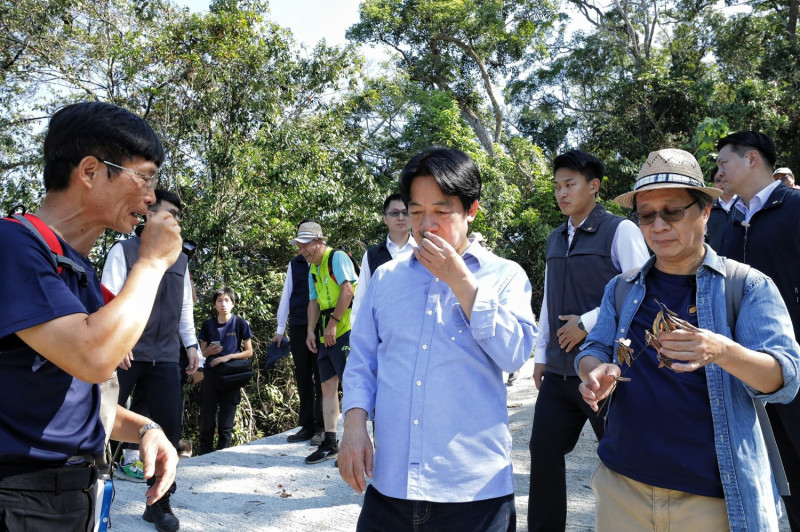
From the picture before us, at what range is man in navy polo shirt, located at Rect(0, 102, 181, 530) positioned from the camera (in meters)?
1.63

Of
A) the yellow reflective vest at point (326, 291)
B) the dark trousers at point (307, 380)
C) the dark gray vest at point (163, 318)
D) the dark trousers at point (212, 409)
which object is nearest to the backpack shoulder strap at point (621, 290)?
the dark gray vest at point (163, 318)

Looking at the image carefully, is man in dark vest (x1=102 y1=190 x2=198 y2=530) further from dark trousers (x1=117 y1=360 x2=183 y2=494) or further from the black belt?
the black belt

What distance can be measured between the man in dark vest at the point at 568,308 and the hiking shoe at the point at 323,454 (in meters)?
2.90

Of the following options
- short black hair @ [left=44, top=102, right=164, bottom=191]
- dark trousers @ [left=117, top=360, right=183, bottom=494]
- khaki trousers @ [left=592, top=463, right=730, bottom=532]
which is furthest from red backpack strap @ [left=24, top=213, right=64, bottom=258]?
dark trousers @ [left=117, top=360, right=183, bottom=494]

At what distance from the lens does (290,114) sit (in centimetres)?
1378

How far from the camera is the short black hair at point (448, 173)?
7.51ft

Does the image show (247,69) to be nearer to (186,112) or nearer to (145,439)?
(186,112)

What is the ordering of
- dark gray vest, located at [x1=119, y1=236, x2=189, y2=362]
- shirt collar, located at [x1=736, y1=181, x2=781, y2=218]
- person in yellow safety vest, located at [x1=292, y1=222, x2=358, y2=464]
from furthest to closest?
person in yellow safety vest, located at [x1=292, y1=222, x2=358, y2=464] → dark gray vest, located at [x1=119, y1=236, x2=189, y2=362] → shirt collar, located at [x1=736, y1=181, x2=781, y2=218]

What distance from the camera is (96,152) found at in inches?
74.1

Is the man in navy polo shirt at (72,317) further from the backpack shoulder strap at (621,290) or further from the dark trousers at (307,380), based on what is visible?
the dark trousers at (307,380)

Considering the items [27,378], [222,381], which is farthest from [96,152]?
[222,381]

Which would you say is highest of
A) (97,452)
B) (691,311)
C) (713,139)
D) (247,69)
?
(247,69)

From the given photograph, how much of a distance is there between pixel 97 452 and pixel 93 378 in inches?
15.1

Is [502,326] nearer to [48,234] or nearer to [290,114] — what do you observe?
[48,234]
